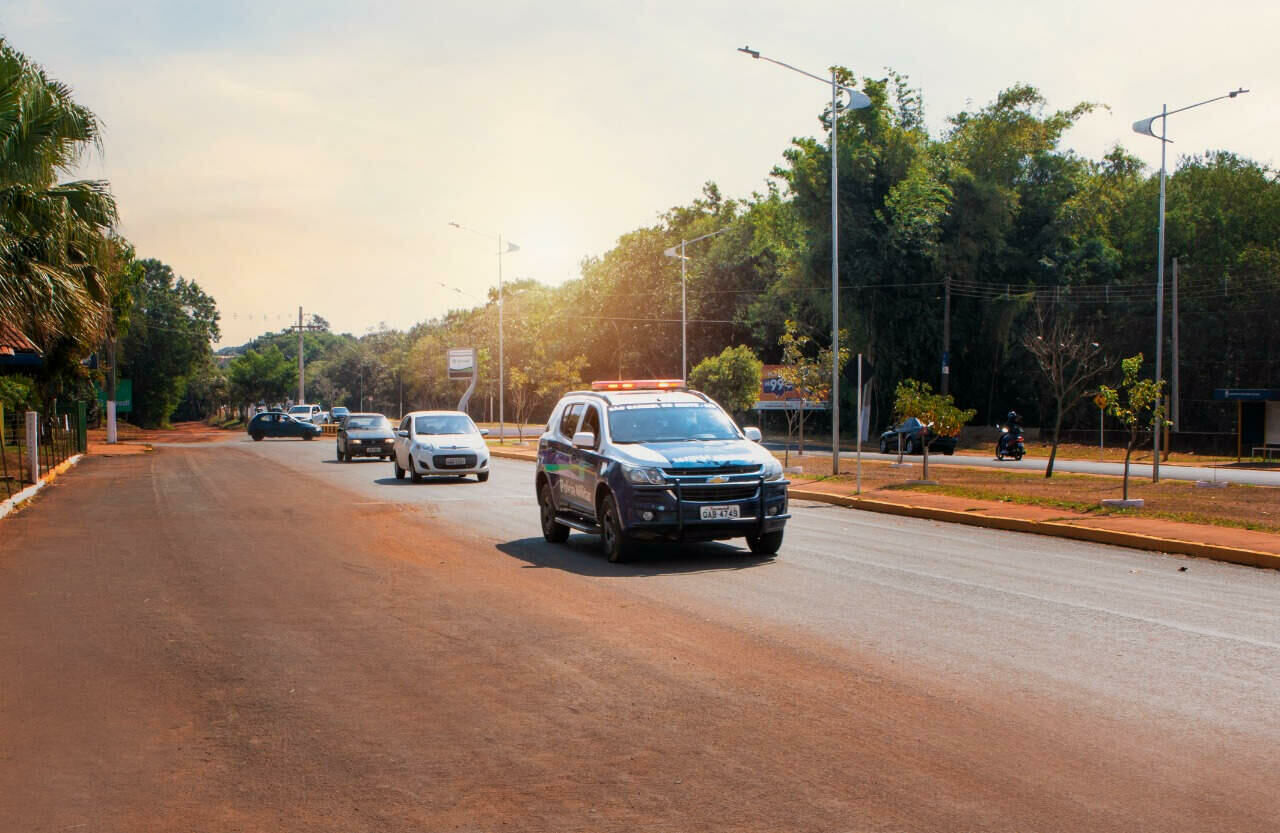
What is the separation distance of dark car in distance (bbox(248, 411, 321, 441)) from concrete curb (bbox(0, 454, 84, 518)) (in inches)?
938

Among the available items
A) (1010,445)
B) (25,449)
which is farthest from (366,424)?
(1010,445)

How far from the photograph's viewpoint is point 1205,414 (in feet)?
175

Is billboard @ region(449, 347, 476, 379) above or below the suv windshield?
above

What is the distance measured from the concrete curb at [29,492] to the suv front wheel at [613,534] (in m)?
11.1

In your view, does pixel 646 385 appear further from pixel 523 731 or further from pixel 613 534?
pixel 523 731

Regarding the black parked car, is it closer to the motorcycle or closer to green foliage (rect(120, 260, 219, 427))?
the motorcycle

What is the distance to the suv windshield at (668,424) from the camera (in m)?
13.6

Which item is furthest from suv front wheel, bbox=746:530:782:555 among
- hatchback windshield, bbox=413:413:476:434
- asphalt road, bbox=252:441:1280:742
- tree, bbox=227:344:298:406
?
tree, bbox=227:344:298:406

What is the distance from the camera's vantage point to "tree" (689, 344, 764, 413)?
54562 mm

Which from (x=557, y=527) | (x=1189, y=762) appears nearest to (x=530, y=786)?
(x=1189, y=762)

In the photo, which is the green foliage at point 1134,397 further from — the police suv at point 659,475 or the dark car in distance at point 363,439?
the dark car in distance at point 363,439

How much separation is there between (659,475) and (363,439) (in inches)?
1021

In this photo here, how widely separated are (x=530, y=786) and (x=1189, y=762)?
10.0 ft

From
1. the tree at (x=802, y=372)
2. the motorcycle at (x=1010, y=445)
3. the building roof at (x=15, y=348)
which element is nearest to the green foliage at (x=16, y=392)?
the building roof at (x=15, y=348)
